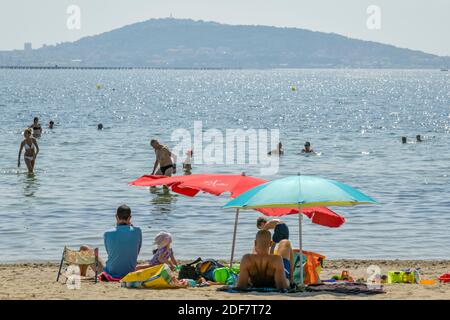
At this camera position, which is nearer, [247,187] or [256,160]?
[247,187]

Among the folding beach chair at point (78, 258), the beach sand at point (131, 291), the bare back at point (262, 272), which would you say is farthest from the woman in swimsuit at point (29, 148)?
the bare back at point (262, 272)

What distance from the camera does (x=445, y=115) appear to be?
275 feet

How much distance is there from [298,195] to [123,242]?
2583mm

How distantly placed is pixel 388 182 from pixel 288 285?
63.8ft

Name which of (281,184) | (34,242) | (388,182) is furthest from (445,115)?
(281,184)

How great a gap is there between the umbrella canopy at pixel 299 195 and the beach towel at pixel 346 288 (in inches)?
43.6

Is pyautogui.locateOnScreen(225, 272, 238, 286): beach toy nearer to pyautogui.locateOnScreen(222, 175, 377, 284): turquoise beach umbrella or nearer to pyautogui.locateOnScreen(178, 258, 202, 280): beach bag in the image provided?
pyautogui.locateOnScreen(178, 258, 202, 280): beach bag

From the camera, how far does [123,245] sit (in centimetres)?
1382

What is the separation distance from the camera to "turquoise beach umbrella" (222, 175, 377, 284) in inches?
503

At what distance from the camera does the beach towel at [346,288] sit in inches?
508

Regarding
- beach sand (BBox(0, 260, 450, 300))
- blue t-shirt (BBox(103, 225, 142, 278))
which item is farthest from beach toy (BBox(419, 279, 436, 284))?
blue t-shirt (BBox(103, 225, 142, 278))

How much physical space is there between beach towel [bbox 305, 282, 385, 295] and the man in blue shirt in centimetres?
244
